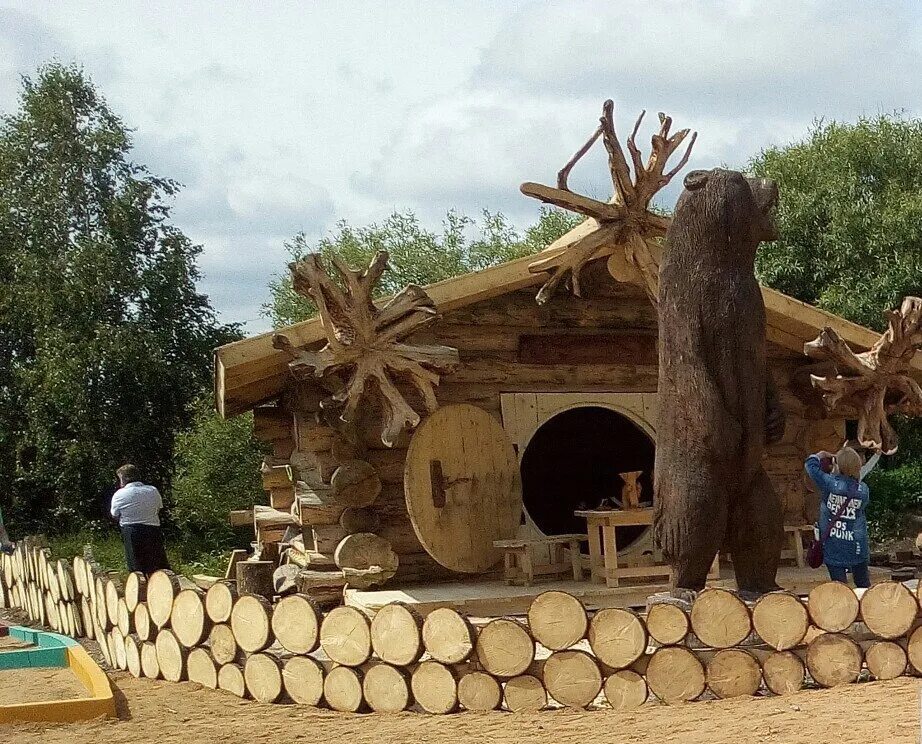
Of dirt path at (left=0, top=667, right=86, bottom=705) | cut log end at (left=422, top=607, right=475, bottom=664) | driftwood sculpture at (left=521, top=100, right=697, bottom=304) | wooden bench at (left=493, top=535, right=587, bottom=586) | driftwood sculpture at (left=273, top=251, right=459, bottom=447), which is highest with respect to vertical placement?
driftwood sculpture at (left=521, top=100, right=697, bottom=304)

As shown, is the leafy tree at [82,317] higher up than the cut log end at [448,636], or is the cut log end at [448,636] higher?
the leafy tree at [82,317]

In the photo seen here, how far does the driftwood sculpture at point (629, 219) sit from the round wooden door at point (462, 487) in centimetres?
139

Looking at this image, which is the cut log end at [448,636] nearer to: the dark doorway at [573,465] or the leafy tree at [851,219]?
the dark doorway at [573,465]

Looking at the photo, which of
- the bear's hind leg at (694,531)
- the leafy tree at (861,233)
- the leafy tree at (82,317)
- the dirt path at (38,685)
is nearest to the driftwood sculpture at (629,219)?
the bear's hind leg at (694,531)

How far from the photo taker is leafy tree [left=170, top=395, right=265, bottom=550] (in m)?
20.9

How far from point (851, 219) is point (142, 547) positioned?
639 inches

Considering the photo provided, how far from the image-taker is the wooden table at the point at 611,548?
958 cm

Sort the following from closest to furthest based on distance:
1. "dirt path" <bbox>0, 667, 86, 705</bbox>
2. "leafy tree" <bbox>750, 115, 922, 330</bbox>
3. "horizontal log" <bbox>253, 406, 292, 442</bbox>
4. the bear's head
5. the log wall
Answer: the bear's head
"dirt path" <bbox>0, 667, 86, 705</bbox>
the log wall
"horizontal log" <bbox>253, 406, 292, 442</bbox>
"leafy tree" <bbox>750, 115, 922, 330</bbox>

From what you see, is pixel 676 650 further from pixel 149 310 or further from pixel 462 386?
pixel 149 310

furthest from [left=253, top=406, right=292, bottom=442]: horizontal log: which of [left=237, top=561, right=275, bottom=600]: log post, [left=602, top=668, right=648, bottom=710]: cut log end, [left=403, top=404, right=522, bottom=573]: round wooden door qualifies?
[left=602, top=668, right=648, bottom=710]: cut log end

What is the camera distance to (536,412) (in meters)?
10.8

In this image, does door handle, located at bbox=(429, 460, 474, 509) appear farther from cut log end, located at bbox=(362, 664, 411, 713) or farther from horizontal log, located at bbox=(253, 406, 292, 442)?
cut log end, located at bbox=(362, 664, 411, 713)

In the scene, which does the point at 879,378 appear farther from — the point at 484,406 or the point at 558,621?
the point at 558,621

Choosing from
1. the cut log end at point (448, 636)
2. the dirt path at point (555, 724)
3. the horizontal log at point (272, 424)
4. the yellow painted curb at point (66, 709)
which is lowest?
the dirt path at point (555, 724)
